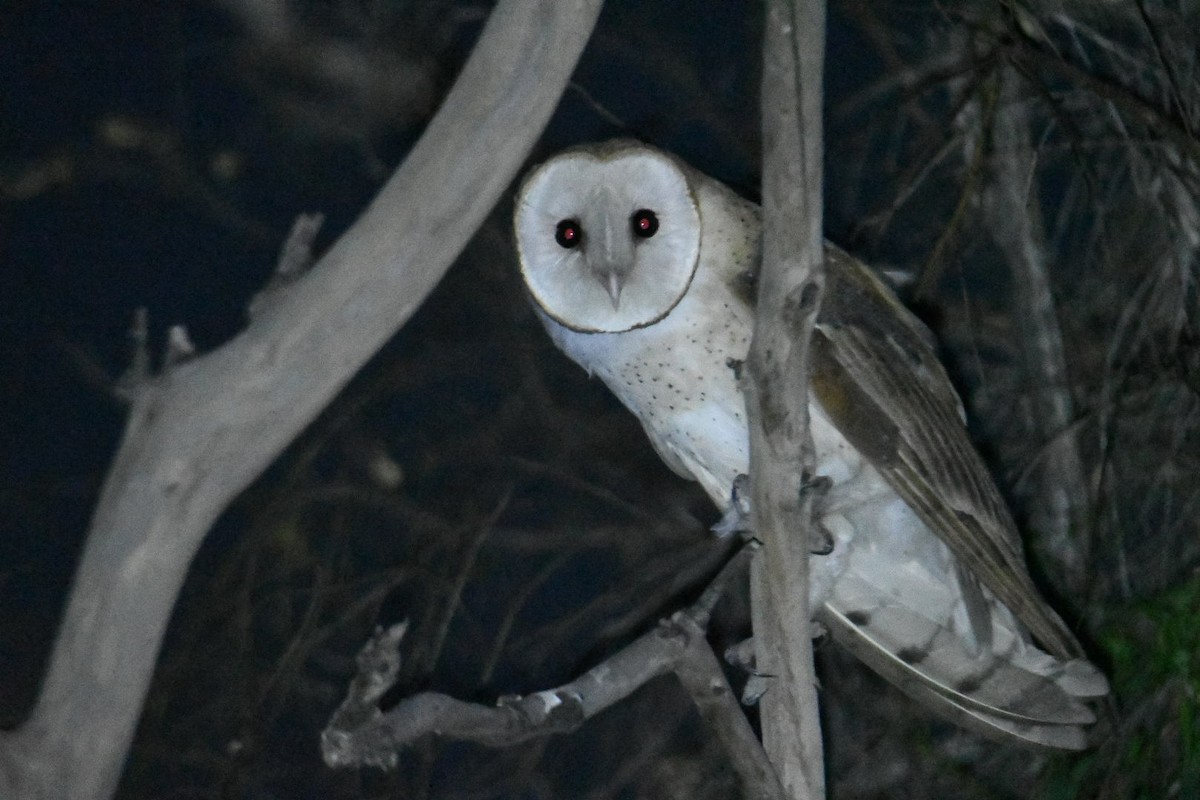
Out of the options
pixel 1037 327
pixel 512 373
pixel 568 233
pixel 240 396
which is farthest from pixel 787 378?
pixel 1037 327

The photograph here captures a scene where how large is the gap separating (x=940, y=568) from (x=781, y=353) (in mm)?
641

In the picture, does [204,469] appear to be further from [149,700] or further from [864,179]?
[864,179]

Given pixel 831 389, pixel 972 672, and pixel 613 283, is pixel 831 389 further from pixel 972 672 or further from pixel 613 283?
pixel 972 672

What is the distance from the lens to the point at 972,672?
5.17ft

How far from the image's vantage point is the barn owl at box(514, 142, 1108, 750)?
4.68 ft

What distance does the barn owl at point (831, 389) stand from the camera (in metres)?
1.43

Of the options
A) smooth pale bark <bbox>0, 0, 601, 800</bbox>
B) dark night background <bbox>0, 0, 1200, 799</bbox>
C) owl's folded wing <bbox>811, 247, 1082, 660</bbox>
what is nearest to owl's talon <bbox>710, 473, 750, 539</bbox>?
owl's folded wing <bbox>811, 247, 1082, 660</bbox>

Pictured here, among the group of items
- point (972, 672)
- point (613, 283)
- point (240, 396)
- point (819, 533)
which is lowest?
point (972, 672)

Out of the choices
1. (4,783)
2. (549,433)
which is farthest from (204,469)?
(549,433)

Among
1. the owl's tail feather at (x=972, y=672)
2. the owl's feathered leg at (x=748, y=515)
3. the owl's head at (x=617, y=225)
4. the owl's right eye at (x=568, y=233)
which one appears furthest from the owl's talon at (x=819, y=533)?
the owl's right eye at (x=568, y=233)

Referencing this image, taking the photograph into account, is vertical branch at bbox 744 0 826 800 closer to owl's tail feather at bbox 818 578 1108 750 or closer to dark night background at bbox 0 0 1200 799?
owl's tail feather at bbox 818 578 1108 750

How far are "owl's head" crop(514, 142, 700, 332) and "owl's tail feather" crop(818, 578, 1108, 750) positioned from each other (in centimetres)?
50

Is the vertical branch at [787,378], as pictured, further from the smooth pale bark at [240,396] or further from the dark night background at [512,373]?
the dark night background at [512,373]

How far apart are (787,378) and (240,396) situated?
0.56m
